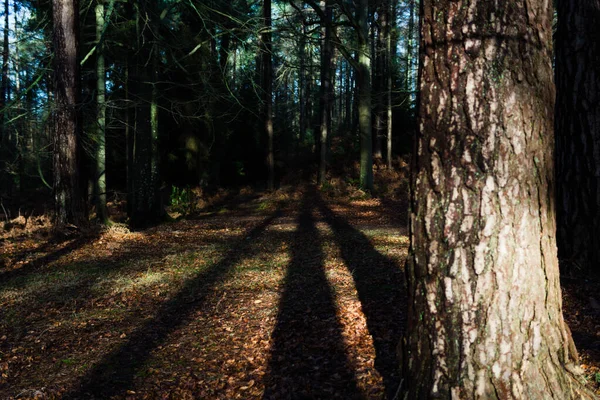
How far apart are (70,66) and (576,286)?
32.0 feet

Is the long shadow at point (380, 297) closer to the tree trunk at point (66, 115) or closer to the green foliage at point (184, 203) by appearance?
the tree trunk at point (66, 115)

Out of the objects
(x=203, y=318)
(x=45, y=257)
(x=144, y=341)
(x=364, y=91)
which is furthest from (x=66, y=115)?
(x=364, y=91)

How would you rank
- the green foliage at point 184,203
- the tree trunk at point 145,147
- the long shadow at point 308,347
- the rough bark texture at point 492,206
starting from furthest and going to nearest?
the green foliage at point 184,203, the tree trunk at point 145,147, the long shadow at point 308,347, the rough bark texture at point 492,206

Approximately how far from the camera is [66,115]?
9.46 meters

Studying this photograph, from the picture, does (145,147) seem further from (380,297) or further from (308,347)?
(308,347)

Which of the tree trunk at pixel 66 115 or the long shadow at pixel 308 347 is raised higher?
the tree trunk at pixel 66 115

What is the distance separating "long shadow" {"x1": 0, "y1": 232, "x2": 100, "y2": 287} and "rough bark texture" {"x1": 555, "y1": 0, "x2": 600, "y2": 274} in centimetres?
754

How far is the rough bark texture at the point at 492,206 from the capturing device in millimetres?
2316

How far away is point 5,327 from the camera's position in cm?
509

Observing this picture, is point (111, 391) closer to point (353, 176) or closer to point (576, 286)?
point (576, 286)

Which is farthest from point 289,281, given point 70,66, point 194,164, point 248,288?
point 194,164

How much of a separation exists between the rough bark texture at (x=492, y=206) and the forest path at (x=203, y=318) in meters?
1.01

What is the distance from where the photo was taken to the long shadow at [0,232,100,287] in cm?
710

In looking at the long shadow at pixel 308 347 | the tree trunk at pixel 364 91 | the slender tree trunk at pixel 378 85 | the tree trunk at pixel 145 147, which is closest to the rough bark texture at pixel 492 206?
the long shadow at pixel 308 347
